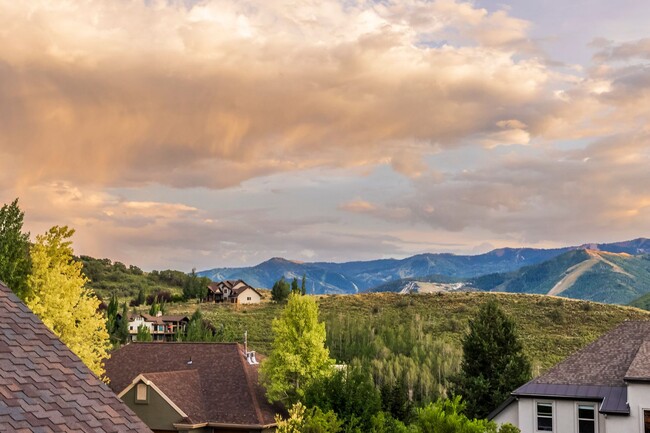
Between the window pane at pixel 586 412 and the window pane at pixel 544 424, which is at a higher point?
the window pane at pixel 586 412

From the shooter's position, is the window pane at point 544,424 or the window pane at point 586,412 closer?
the window pane at point 586,412

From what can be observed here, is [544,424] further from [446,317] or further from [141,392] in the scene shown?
[446,317]

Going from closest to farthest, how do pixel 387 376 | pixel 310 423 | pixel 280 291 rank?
pixel 310 423
pixel 387 376
pixel 280 291

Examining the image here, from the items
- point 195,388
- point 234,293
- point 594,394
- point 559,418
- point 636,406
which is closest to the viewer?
point 636,406

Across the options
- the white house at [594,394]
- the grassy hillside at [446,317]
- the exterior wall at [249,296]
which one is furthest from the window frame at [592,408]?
A: the exterior wall at [249,296]

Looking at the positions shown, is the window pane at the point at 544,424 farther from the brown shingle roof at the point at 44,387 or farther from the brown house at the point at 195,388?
the brown shingle roof at the point at 44,387

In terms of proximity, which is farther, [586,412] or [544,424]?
[544,424]

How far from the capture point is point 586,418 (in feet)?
108

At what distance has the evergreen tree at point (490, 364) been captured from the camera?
44750 mm

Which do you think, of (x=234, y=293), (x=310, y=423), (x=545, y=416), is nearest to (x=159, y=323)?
(x=234, y=293)

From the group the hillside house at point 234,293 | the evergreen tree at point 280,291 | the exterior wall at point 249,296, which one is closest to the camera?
the evergreen tree at point 280,291

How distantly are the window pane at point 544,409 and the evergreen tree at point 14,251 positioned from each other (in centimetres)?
2418

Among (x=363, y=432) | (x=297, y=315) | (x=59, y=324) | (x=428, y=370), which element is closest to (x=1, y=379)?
(x=59, y=324)

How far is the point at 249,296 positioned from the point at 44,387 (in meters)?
128
